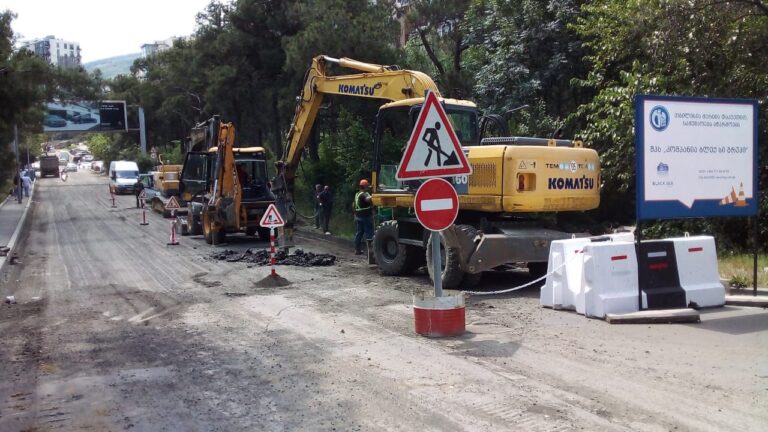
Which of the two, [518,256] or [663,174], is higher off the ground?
[663,174]

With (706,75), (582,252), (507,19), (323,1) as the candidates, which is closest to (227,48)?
(323,1)

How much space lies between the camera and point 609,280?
964 cm

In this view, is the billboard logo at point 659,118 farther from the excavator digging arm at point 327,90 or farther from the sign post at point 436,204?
the excavator digging arm at point 327,90

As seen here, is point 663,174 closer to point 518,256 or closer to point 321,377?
point 518,256

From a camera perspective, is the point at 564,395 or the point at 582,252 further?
the point at 582,252

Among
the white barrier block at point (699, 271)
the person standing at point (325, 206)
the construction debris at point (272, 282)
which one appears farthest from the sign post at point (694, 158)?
the person standing at point (325, 206)

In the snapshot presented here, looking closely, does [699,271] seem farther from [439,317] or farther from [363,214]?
[363,214]

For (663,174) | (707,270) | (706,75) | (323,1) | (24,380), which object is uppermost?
(323,1)

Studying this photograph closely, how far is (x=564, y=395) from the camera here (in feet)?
21.1

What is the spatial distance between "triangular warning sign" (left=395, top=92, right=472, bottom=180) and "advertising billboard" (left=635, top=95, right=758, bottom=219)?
2.60 metres

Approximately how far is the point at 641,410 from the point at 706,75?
1111 cm

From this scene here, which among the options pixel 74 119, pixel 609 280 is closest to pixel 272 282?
pixel 609 280

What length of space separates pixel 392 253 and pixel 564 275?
5190 millimetres

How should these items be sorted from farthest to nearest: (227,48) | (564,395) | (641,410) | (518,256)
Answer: (227,48)
(518,256)
(564,395)
(641,410)
